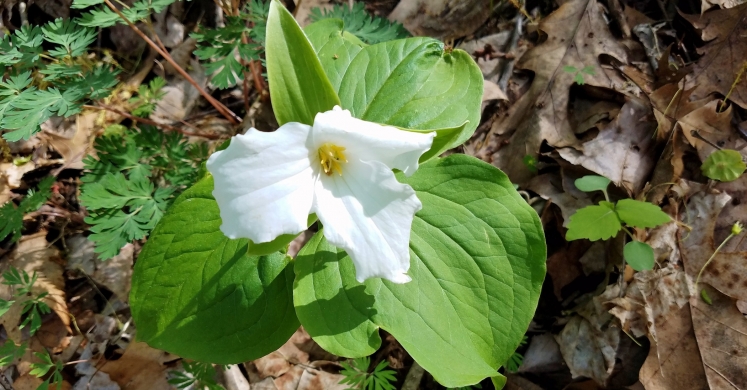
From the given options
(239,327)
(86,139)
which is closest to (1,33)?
(86,139)

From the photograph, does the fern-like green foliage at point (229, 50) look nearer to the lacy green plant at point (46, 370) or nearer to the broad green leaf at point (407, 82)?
the broad green leaf at point (407, 82)

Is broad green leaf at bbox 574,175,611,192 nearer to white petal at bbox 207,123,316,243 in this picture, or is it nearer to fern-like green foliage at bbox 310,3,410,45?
fern-like green foliage at bbox 310,3,410,45

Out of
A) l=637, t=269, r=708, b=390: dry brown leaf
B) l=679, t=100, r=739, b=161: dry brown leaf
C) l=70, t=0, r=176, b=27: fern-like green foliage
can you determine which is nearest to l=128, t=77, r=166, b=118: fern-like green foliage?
l=70, t=0, r=176, b=27: fern-like green foliage

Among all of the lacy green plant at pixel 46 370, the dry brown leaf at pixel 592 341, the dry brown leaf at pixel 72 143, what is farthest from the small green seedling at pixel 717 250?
the dry brown leaf at pixel 72 143

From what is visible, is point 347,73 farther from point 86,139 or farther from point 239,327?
point 86,139

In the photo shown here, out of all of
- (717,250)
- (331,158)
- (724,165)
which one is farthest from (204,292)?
(724,165)
